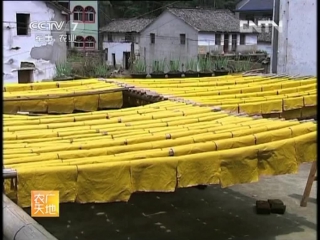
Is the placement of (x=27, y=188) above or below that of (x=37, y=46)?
below

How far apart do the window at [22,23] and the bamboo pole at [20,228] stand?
11.9m

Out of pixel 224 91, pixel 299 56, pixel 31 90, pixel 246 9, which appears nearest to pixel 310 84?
pixel 224 91

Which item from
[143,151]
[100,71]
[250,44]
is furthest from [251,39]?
[143,151]

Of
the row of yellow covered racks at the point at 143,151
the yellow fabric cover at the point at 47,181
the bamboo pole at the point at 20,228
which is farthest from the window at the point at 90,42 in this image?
the bamboo pole at the point at 20,228

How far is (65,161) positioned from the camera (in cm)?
441

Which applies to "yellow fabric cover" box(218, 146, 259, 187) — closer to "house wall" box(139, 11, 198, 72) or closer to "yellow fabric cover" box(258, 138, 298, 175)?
"yellow fabric cover" box(258, 138, 298, 175)

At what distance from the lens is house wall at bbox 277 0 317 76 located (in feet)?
36.0

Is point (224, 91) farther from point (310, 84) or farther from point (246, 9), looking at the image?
point (246, 9)

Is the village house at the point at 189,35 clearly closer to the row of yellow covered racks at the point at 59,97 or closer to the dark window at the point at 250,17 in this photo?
the dark window at the point at 250,17

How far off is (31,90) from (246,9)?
29.4ft

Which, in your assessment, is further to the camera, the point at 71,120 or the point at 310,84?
the point at 310,84

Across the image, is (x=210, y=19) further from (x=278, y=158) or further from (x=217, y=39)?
(x=278, y=158)

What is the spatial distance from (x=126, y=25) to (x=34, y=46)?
14.7 feet

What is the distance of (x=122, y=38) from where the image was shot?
1894cm
